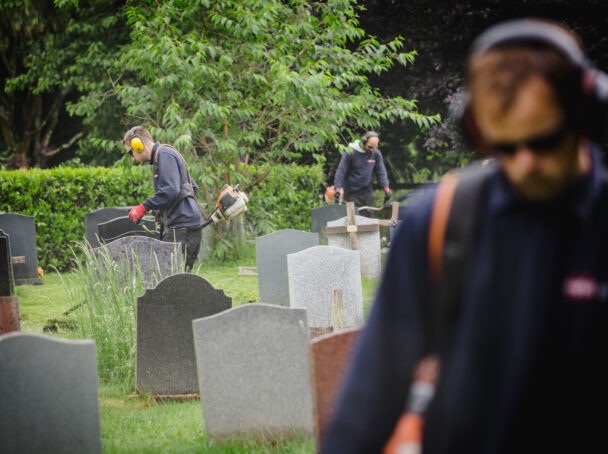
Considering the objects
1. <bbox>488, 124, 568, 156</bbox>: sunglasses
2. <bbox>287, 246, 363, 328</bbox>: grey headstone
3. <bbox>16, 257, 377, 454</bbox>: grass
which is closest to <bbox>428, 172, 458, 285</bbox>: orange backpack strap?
<bbox>488, 124, 568, 156</bbox>: sunglasses

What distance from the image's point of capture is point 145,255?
763 centimetres

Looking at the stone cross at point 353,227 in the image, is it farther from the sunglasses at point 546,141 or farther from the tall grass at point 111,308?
the sunglasses at point 546,141

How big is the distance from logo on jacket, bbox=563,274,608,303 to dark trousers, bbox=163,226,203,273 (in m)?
6.97

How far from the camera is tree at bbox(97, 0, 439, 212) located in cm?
1077

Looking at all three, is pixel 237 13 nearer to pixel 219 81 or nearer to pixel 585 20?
pixel 219 81

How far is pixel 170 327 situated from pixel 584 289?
4636 mm

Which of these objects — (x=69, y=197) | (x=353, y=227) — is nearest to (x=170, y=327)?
(x=353, y=227)

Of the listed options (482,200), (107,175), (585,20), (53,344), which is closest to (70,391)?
(53,344)

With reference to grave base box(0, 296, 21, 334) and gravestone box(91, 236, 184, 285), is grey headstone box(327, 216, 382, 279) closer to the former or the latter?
gravestone box(91, 236, 184, 285)

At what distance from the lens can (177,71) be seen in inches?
428

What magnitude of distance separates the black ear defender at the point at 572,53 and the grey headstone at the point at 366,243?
946cm

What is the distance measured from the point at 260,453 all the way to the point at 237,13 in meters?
8.10

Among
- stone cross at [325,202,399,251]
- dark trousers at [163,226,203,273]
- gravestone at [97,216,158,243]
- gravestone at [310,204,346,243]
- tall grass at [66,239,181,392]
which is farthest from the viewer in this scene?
gravestone at [310,204,346,243]

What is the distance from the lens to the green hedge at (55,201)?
42.9 ft
